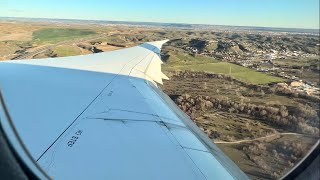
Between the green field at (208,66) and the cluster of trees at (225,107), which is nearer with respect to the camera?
the cluster of trees at (225,107)

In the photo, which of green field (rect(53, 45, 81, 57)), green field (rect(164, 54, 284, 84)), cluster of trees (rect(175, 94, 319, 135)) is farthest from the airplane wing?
green field (rect(164, 54, 284, 84))

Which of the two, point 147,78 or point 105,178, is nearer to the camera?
point 105,178

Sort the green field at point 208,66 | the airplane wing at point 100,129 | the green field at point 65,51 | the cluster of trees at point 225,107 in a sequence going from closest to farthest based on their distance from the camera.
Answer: the airplane wing at point 100,129, the green field at point 65,51, the cluster of trees at point 225,107, the green field at point 208,66

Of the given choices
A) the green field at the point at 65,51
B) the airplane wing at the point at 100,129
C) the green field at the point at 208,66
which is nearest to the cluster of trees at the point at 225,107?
the green field at the point at 208,66

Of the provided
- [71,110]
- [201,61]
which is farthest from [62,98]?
[201,61]

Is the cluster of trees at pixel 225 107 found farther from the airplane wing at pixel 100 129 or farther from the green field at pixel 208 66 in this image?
the airplane wing at pixel 100 129

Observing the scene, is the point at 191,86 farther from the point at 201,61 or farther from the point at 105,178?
the point at 105,178

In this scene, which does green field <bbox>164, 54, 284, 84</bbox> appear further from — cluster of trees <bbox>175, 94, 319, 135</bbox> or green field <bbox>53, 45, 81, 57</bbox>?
green field <bbox>53, 45, 81, 57</bbox>
